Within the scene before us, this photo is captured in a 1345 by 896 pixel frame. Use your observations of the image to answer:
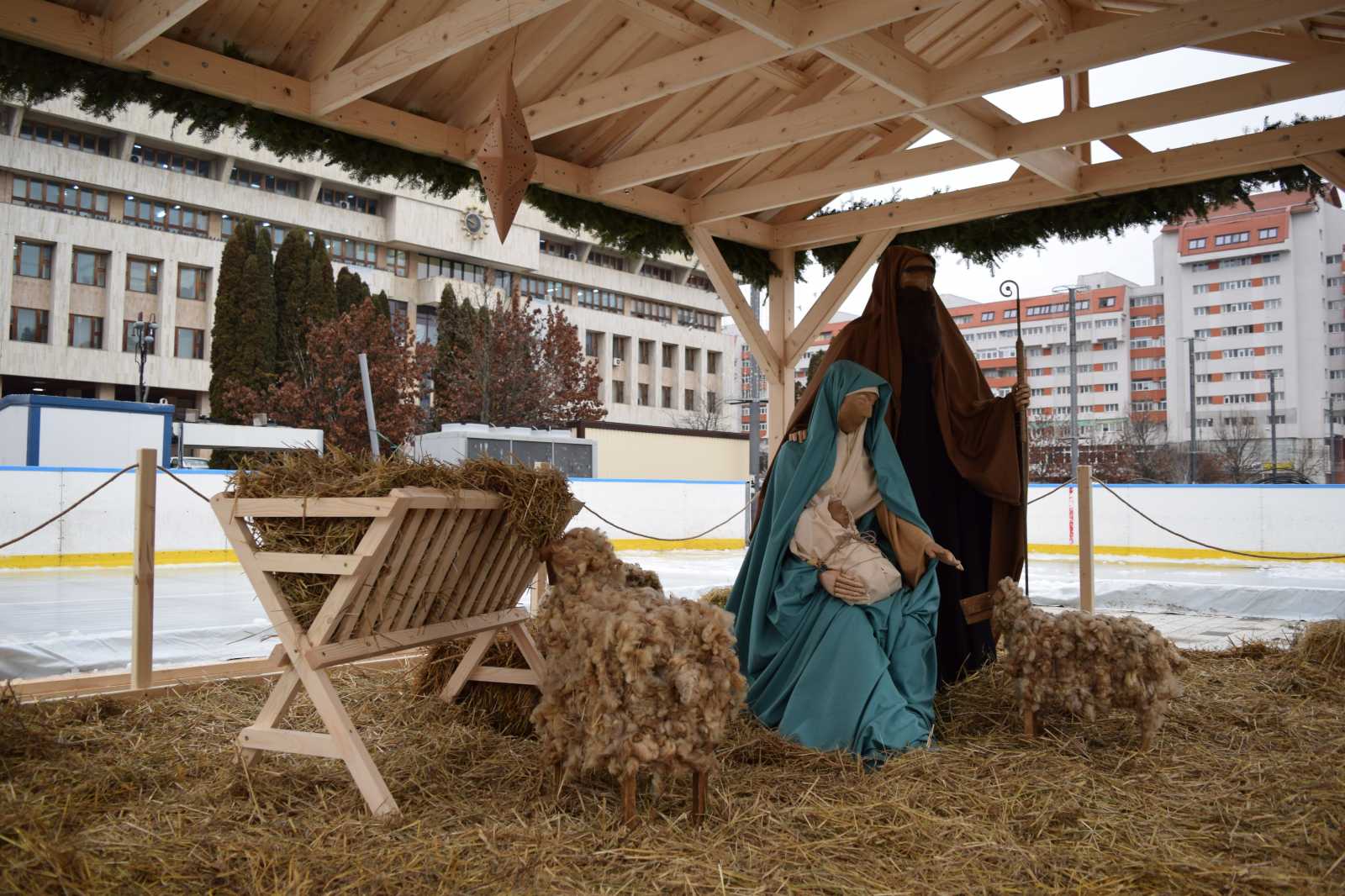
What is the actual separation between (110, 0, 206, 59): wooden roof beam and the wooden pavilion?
12mm

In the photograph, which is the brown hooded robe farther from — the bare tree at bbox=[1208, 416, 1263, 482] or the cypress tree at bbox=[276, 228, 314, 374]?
the cypress tree at bbox=[276, 228, 314, 374]

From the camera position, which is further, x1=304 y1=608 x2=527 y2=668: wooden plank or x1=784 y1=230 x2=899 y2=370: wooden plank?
x1=784 y1=230 x2=899 y2=370: wooden plank

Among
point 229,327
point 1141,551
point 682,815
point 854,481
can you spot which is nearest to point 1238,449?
point 1141,551

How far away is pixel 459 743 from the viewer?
3643 millimetres

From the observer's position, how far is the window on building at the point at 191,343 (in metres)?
30.9

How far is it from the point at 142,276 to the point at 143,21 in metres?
29.0

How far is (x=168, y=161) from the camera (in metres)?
31.3

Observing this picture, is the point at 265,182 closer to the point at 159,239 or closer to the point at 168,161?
the point at 168,161

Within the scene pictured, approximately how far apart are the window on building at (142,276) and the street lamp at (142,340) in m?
0.83

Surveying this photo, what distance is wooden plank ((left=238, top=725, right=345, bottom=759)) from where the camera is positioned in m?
2.94

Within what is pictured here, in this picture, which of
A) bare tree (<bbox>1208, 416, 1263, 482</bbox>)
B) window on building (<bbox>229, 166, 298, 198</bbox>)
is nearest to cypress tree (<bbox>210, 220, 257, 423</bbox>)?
window on building (<bbox>229, 166, 298, 198</bbox>)

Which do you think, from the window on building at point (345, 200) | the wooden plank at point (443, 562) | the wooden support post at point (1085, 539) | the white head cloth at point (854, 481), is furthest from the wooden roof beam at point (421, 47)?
the window on building at point (345, 200)

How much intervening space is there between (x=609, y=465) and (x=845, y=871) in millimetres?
23657

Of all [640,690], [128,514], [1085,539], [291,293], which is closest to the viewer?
[640,690]
